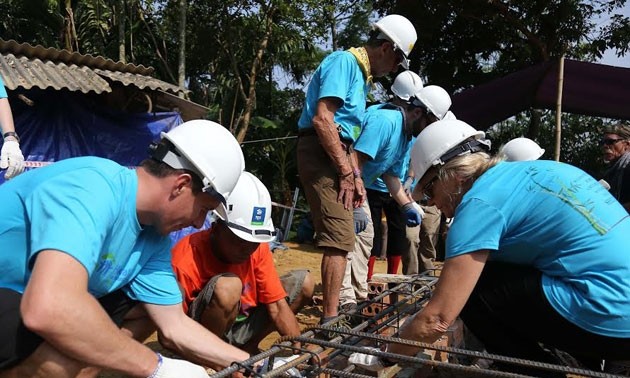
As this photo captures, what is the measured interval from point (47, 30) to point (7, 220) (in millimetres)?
12772

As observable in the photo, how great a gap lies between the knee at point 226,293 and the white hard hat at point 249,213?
235 mm

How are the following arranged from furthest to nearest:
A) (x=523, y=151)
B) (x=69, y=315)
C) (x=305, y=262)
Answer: (x=305, y=262) < (x=523, y=151) < (x=69, y=315)

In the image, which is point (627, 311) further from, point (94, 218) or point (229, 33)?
point (229, 33)

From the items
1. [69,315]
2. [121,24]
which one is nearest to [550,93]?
[69,315]

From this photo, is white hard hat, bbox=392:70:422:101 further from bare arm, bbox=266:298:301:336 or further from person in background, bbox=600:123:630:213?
person in background, bbox=600:123:630:213

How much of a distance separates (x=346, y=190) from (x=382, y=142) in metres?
0.59

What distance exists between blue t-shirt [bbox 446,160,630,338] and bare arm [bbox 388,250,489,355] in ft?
0.13

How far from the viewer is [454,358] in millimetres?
2893

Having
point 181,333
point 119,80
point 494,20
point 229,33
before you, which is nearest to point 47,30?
point 229,33

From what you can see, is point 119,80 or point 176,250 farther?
point 119,80

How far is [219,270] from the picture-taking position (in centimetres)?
288

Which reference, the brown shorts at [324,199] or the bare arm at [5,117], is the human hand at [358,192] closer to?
the brown shorts at [324,199]

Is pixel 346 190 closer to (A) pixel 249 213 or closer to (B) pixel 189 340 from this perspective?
(A) pixel 249 213

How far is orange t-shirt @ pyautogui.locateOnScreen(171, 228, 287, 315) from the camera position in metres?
2.81
